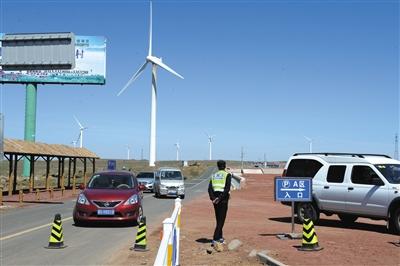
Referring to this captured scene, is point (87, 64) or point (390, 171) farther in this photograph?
point (87, 64)

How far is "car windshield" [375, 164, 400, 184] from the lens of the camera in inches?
596

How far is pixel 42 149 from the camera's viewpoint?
39.7 meters

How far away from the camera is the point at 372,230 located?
1573 centimetres

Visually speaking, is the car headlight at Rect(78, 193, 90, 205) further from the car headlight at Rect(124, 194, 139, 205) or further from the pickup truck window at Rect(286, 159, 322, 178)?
the pickup truck window at Rect(286, 159, 322, 178)

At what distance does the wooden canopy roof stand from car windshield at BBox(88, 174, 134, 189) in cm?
1611

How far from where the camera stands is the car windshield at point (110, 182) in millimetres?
17109

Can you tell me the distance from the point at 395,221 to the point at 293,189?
2.79m

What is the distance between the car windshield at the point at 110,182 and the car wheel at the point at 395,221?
7.42 meters

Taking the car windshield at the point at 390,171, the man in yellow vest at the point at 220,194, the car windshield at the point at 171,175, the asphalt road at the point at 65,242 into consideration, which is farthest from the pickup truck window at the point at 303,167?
the car windshield at the point at 171,175

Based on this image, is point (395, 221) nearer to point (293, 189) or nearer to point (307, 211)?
point (293, 189)

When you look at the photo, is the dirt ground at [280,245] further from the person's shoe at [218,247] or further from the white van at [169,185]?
the white van at [169,185]

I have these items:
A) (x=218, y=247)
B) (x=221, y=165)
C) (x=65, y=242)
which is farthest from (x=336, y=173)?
(x=65, y=242)

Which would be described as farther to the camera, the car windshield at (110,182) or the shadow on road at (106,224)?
the car windshield at (110,182)

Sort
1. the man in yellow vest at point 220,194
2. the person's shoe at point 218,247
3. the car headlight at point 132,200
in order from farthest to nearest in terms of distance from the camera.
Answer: the car headlight at point 132,200 < the man in yellow vest at point 220,194 < the person's shoe at point 218,247
